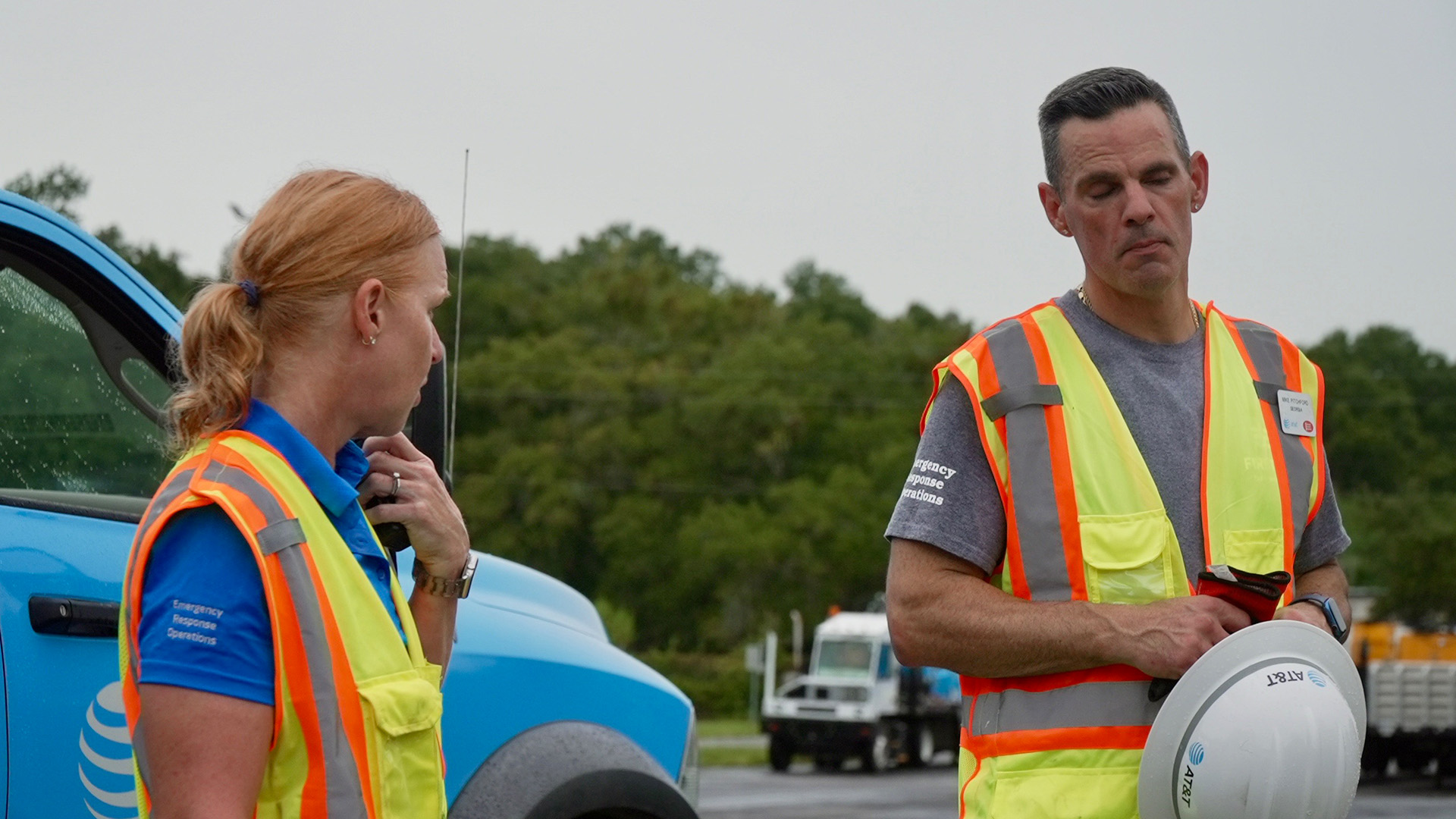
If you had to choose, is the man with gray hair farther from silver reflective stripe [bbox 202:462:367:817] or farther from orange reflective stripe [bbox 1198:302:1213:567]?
silver reflective stripe [bbox 202:462:367:817]

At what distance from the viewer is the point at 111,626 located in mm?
2770

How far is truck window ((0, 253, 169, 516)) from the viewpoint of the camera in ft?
9.80

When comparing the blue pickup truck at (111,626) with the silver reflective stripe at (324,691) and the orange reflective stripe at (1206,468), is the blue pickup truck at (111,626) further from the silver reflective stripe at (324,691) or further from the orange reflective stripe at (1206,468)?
the orange reflective stripe at (1206,468)

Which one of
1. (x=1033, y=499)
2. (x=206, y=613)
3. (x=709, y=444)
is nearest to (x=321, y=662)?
(x=206, y=613)

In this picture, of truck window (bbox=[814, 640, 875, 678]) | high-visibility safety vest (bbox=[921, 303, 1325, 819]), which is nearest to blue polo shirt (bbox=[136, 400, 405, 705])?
high-visibility safety vest (bbox=[921, 303, 1325, 819])

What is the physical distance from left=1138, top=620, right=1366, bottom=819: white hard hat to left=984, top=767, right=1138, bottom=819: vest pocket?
4 centimetres

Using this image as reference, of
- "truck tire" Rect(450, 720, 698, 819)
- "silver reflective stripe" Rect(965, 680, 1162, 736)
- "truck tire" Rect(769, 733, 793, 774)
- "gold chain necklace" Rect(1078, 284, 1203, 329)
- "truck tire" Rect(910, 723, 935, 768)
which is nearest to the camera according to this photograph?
"silver reflective stripe" Rect(965, 680, 1162, 736)

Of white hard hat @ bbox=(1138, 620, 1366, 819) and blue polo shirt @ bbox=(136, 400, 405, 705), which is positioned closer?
blue polo shirt @ bbox=(136, 400, 405, 705)

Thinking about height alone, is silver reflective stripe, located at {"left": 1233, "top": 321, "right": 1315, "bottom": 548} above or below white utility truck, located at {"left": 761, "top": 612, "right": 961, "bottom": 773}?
above

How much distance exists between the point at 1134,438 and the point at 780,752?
101ft

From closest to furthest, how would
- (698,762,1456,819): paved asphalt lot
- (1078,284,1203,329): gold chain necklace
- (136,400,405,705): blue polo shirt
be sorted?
(136,400,405,705): blue polo shirt, (1078,284,1203,329): gold chain necklace, (698,762,1456,819): paved asphalt lot

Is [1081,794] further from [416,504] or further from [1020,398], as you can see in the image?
[416,504]

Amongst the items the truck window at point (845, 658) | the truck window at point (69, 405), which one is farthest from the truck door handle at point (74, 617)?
the truck window at point (845, 658)

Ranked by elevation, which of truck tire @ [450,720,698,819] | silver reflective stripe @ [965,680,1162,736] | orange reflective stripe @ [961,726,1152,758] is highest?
silver reflective stripe @ [965,680,1162,736]
